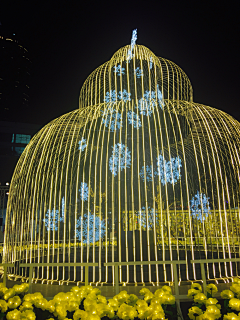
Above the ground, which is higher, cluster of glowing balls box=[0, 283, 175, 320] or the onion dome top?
the onion dome top

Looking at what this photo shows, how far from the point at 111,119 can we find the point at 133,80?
88.9 inches

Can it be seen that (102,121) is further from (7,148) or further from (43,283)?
(7,148)

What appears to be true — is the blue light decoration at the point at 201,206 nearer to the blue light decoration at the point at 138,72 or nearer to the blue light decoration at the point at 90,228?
the blue light decoration at the point at 90,228

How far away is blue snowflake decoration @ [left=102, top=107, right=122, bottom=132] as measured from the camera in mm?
7004

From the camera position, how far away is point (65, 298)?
319cm

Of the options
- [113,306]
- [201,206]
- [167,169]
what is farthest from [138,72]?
[113,306]

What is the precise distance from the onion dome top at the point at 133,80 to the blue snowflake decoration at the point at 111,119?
127 cm

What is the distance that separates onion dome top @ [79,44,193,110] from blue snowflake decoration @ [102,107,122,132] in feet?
4.17

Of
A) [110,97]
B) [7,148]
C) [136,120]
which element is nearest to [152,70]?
[110,97]

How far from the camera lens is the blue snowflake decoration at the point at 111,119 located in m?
7.00

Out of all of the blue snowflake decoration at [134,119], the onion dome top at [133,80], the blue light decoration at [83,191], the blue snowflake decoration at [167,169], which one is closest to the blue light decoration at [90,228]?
the blue light decoration at [83,191]

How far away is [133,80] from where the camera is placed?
28.3 ft

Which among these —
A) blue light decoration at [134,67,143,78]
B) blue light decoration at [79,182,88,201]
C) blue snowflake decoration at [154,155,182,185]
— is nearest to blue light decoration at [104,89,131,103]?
blue light decoration at [134,67,143,78]

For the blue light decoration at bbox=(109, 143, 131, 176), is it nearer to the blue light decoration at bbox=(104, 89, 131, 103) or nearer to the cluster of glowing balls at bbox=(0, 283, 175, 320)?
the blue light decoration at bbox=(104, 89, 131, 103)
